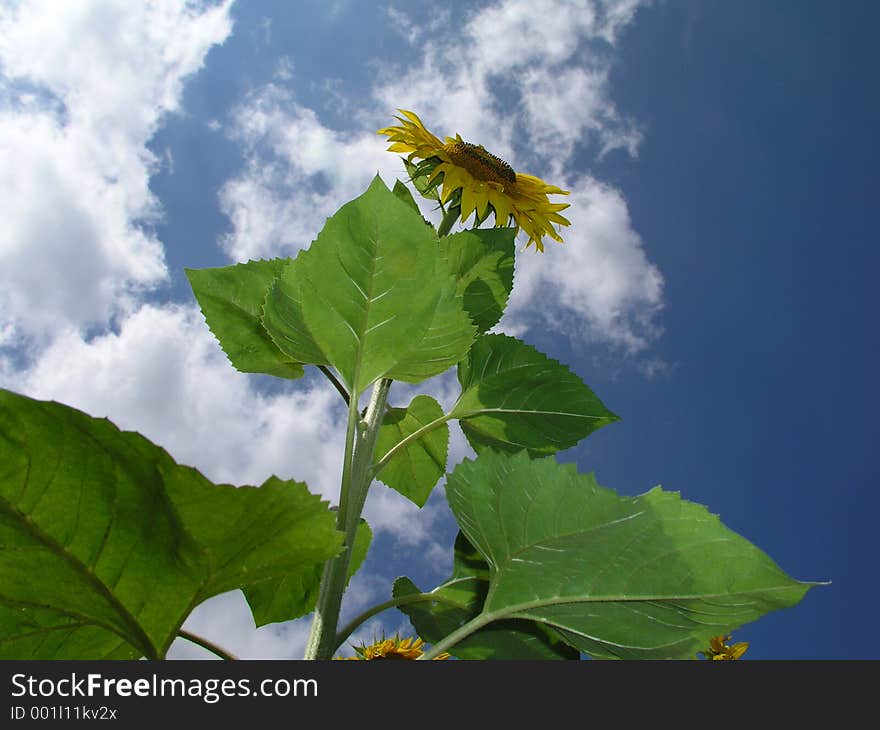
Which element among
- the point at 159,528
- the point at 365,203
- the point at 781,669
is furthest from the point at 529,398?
the point at 159,528

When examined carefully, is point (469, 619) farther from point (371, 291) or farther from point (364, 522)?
point (371, 291)

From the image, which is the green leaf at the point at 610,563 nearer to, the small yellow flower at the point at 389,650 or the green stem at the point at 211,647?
the green stem at the point at 211,647

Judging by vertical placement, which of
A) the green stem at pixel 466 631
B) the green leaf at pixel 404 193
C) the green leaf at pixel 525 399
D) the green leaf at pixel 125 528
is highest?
the green leaf at pixel 404 193

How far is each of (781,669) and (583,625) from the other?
27 cm

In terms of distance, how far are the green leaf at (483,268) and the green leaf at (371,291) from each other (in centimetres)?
32

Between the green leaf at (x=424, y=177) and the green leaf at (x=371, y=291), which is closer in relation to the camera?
the green leaf at (x=371, y=291)

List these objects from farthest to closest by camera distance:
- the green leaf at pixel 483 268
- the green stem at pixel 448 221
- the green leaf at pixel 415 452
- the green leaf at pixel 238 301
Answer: the green stem at pixel 448 221
the green leaf at pixel 415 452
the green leaf at pixel 483 268
the green leaf at pixel 238 301

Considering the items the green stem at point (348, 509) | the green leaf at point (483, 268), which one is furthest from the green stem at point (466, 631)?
the green leaf at point (483, 268)

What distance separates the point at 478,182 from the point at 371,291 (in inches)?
40.9

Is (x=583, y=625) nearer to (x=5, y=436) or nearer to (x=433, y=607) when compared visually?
(x=433, y=607)

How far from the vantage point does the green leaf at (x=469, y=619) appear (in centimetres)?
107

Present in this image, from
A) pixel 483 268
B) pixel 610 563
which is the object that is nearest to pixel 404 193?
pixel 483 268

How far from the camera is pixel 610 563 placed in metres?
0.97

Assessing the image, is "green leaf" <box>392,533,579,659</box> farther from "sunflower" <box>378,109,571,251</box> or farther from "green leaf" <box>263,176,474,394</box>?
"sunflower" <box>378,109,571,251</box>
